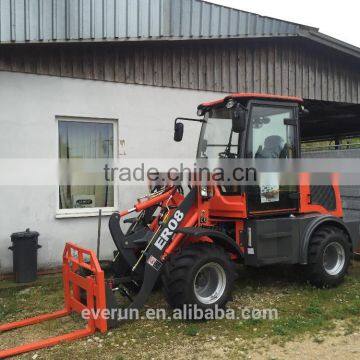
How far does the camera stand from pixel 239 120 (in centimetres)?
513

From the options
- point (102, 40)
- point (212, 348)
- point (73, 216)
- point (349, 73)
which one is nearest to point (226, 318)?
point (212, 348)

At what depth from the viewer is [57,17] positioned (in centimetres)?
655

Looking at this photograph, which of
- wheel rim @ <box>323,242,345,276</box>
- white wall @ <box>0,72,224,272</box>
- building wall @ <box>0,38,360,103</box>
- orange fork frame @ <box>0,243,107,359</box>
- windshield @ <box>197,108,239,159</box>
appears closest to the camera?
orange fork frame @ <box>0,243,107,359</box>

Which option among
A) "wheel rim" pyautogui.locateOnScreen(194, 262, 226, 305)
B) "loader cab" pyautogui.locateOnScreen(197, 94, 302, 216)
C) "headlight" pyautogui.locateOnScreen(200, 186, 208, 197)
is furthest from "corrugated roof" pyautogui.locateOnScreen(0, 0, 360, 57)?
"wheel rim" pyautogui.locateOnScreen(194, 262, 226, 305)

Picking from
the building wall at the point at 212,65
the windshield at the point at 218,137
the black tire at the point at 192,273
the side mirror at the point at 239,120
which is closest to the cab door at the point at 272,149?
the windshield at the point at 218,137

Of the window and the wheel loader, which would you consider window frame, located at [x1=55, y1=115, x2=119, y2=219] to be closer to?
the window

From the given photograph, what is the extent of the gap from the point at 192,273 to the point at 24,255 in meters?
3.06

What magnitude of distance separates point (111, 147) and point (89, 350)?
13.8ft

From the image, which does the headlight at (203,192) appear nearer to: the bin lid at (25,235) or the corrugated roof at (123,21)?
the bin lid at (25,235)

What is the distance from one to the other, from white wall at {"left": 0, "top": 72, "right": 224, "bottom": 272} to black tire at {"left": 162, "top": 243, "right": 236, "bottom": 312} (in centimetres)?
289

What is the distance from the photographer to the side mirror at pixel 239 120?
5.12 metres

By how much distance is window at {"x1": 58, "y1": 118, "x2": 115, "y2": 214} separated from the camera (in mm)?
7426

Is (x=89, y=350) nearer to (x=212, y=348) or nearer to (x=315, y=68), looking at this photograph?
(x=212, y=348)

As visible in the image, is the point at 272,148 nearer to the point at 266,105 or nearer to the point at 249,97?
the point at 266,105
